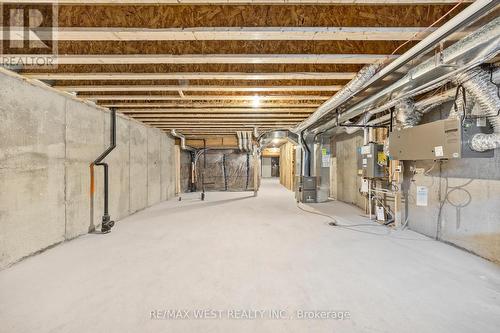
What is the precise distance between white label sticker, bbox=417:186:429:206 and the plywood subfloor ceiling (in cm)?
185

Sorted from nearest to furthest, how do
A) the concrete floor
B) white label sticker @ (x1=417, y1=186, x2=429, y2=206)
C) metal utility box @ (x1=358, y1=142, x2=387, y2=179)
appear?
the concrete floor < white label sticker @ (x1=417, y1=186, x2=429, y2=206) < metal utility box @ (x1=358, y1=142, x2=387, y2=179)

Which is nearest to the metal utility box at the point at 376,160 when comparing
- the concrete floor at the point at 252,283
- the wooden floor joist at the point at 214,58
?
the concrete floor at the point at 252,283

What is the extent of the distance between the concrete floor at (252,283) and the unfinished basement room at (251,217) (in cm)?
2

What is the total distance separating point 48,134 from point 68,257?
55.3 inches

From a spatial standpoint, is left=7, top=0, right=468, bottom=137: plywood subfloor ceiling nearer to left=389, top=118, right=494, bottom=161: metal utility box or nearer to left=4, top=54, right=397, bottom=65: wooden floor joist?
left=4, top=54, right=397, bottom=65: wooden floor joist

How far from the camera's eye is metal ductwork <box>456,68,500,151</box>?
73.0 inches

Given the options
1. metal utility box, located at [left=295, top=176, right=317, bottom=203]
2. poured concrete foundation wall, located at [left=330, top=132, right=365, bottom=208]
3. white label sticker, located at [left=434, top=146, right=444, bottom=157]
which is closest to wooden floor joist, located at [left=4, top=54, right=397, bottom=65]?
white label sticker, located at [left=434, top=146, right=444, bottom=157]

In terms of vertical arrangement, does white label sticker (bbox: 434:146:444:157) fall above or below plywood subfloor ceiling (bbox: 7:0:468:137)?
below

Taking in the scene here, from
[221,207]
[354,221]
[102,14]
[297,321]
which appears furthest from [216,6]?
[221,207]

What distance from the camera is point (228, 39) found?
1.71 metres

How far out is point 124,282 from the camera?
1833mm

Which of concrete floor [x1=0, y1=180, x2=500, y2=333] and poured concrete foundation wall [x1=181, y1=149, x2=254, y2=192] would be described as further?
poured concrete foundation wall [x1=181, y1=149, x2=254, y2=192]

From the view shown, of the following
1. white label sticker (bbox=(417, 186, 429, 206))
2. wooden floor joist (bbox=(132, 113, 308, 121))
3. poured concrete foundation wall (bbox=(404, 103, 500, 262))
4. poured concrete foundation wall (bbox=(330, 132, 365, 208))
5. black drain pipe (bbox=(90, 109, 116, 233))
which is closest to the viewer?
poured concrete foundation wall (bbox=(404, 103, 500, 262))

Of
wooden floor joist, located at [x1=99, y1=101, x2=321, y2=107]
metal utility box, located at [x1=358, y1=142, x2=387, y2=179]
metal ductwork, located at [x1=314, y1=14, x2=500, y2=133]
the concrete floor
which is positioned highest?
wooden floor joist, located at [x1=99, y1=101, x2=321, y2=107]
